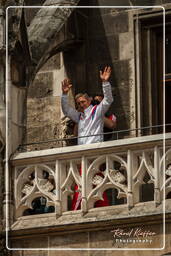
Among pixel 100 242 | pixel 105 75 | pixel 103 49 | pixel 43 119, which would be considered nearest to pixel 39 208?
pixel 100 242

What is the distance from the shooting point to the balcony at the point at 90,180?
25203 millimetres

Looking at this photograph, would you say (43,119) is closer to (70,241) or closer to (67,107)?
(67,107)

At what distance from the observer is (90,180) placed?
83.8ft

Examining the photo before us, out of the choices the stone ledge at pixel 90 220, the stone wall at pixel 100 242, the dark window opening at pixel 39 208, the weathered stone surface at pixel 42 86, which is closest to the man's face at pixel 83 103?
the dark window opening at pixel 39 208

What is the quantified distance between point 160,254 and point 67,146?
232 centimetres

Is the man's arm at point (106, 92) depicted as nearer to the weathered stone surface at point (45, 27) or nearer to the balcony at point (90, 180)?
the balcony at point (90, 180)

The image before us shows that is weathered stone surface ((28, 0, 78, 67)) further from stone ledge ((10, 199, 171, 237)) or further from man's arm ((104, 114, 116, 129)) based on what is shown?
stone ledge ((10, 199, 171, 237))

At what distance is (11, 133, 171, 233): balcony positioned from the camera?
25.2 metres

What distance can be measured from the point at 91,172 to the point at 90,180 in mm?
94

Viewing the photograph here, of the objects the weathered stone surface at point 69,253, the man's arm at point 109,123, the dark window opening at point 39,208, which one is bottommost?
the weathered stone surface at point 69,253

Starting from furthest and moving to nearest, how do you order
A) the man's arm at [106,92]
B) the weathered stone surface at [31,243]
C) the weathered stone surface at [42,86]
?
the weathered stone surface at [42,86]
the man's arm at [106,92]
the weathered stone surface at [31,243]

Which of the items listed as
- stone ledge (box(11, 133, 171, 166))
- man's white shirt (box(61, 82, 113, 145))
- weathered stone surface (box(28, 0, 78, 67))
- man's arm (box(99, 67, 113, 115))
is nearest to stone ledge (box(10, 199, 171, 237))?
stone ledge (box(11, 133, 171, 166))

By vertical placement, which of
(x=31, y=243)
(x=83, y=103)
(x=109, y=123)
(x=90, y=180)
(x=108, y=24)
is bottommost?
(x=31, y=243)

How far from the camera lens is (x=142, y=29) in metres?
27.9
